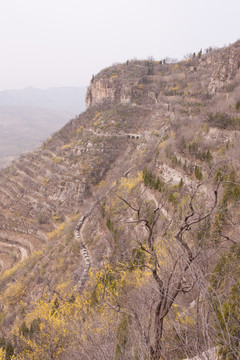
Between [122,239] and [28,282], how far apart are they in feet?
33.9

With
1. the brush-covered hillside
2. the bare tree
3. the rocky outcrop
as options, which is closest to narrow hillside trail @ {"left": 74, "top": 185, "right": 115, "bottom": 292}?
the brush-covered hillside

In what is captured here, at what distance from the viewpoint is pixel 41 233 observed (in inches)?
1218

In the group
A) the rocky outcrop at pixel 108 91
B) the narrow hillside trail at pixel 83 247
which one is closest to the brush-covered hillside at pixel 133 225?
the narrow hillside trail at pixel 83 247

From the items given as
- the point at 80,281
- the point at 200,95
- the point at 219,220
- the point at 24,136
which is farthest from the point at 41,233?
the point at 24,136

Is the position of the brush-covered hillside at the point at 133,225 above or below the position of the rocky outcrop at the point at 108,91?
below

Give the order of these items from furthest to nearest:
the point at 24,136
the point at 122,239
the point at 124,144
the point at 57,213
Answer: the point at 24,136 → the point at 124,144 → the point at 57,213 → the point at 122,239

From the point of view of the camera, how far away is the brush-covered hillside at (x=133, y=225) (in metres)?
5.34

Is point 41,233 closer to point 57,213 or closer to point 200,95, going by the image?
point 57,213

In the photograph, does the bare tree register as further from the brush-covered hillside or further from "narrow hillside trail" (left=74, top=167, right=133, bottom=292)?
"narrow hillside trail" (left=74, top=167, right=133, bottom=292)

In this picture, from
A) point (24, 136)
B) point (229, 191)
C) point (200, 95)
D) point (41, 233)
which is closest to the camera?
point (229, 191)

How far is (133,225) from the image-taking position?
1831 centimetres

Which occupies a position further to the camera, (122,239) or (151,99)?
(151,99)

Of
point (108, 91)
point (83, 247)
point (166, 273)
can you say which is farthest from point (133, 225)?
point (108, 91)

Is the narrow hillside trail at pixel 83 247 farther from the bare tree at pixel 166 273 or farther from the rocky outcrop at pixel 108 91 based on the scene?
the rocky outcrop at pixel 108 91
